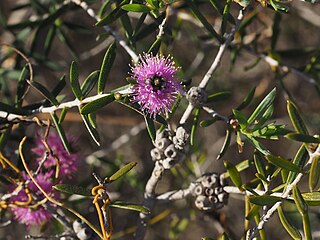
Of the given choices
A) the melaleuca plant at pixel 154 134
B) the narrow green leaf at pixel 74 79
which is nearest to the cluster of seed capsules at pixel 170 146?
the melaleuca plant at pixel 154 134

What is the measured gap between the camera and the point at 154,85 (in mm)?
1114

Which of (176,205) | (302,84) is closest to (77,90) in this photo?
(176,205)

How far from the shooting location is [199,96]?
1.21m

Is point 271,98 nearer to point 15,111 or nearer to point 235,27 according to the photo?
point 235,27

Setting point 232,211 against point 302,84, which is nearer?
point 232,211

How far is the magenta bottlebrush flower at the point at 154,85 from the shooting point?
3.64 ft

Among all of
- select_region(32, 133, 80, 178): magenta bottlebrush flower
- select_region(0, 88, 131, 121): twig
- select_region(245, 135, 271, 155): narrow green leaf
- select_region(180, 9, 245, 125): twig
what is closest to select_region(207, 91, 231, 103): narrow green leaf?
select_region(180, 9, 245, 125): twig

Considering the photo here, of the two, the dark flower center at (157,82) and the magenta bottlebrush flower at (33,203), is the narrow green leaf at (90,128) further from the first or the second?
the magenta bottlebrush flower at (33,203)

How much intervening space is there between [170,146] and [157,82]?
0.64 feet

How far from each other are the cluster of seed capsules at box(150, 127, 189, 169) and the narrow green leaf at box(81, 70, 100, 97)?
0.65ft

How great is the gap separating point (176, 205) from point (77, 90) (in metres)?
1.05

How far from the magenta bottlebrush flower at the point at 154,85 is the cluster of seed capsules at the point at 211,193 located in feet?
0.96

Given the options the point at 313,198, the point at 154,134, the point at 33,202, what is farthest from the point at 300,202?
the point at 33,202

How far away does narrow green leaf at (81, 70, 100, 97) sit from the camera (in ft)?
4.19
